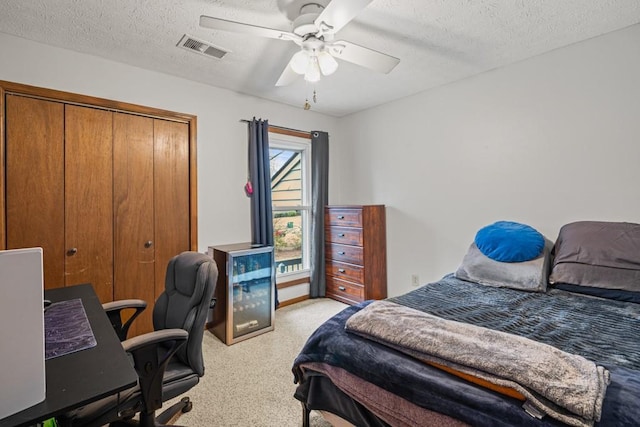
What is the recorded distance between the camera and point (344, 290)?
384 cm

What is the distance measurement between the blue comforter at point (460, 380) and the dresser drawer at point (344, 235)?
6.10 ft

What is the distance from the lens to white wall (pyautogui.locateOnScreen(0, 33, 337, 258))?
227cm

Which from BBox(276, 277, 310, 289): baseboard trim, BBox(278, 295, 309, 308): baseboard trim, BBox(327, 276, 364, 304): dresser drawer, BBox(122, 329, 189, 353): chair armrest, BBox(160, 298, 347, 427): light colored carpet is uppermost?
BBox(122, 329, 189, 353): chair armrest

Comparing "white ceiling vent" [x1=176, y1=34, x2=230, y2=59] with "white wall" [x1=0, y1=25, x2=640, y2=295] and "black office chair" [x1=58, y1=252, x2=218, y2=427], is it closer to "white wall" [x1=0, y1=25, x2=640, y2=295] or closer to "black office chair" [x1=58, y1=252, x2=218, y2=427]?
"white wall" [x1=0, y1=25, x2=640, y2=295]

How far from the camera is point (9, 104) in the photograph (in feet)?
7.10

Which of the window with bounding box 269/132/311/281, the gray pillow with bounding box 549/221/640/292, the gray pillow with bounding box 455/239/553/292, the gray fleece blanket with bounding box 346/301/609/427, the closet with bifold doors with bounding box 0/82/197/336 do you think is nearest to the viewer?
the gray fleece blanket with bounding box 346/301/609/427

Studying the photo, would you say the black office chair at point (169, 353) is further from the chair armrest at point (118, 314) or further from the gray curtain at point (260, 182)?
the gray curtain at point (260, 182)

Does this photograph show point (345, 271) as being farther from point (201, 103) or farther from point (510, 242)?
point (201, 103)

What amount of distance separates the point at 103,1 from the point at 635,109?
365cm

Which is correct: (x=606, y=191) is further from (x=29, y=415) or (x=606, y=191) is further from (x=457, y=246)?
(x=29, y=415)

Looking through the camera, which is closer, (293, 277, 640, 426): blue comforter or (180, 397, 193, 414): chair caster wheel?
(293, 277, 640, 426): blue comforter

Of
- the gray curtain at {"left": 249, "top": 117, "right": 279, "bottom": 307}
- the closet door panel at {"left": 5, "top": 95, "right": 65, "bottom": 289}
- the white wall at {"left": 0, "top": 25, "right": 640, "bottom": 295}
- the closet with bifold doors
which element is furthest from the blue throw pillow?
the closet door panel at {"left": 5, "top": 95, "right": 65, "bottom": 289}

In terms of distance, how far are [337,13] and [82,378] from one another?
187cm

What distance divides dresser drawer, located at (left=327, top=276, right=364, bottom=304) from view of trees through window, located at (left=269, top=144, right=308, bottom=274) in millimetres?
469
